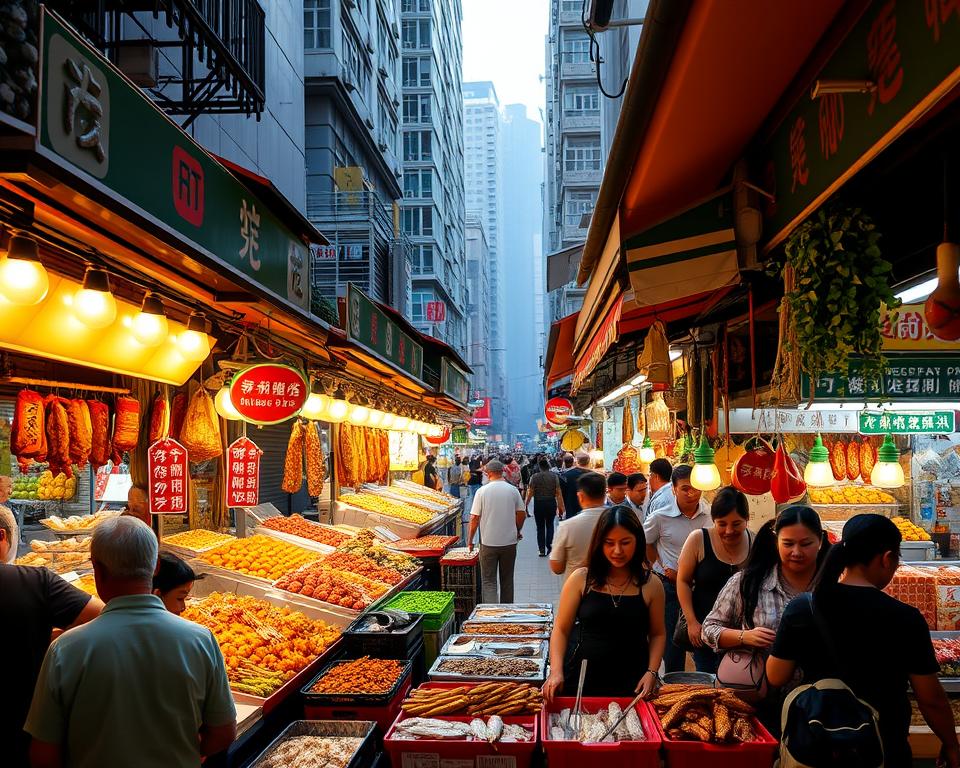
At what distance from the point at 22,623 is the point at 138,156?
222cm

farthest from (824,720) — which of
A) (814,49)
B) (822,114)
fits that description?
(814,49)

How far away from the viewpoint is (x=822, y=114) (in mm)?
2904

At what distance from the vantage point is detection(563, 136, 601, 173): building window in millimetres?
46656

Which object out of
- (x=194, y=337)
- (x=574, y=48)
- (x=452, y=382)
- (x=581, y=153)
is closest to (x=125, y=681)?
(x=194, y=337)

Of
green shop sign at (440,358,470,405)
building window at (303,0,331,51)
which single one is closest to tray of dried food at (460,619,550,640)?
green shop sign at (440,358,470,405)

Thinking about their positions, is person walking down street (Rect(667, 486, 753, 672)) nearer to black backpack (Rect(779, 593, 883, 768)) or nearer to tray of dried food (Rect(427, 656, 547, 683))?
tray of dried food (Rect(427, 656, 547, 683))

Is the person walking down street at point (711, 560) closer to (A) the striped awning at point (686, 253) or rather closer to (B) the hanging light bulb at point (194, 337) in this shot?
(A) the striped awning at point (686, 253)

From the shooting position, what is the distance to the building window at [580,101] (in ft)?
153

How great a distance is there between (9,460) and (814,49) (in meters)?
7.01

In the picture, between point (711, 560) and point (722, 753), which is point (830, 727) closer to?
point (722, 753)

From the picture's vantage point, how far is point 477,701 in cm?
416

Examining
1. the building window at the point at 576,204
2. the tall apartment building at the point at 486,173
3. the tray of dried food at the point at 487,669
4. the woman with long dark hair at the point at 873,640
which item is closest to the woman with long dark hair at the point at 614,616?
the tray of dried food at the point at 487,669

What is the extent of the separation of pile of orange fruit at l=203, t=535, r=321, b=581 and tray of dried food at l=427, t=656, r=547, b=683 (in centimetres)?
249

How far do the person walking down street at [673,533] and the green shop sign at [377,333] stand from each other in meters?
3.76
